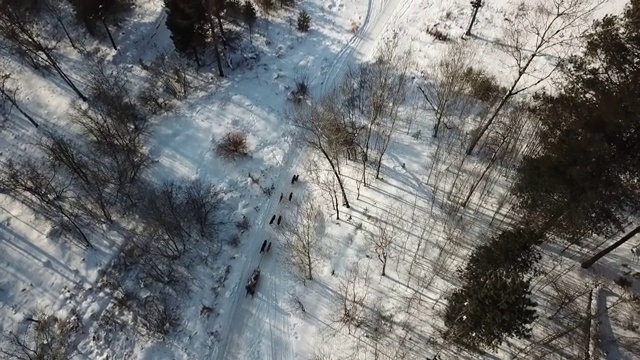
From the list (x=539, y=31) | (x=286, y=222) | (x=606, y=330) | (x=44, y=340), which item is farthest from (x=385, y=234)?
(x=539, y=31)

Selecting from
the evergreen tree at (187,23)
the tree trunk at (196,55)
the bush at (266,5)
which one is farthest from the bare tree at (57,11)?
the bush at (266,5)

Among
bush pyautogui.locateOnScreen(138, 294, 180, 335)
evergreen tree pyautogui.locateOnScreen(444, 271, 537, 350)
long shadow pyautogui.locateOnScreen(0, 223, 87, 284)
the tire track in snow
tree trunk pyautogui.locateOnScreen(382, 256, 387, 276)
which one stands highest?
the tire track in snow

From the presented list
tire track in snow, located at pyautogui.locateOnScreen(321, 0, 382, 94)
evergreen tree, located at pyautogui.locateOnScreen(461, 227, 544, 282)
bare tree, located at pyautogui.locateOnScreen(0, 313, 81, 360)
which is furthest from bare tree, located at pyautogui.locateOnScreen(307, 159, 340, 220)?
bare tree, located at pyautogui.locateOnScreen(0, 313, 81, 360)

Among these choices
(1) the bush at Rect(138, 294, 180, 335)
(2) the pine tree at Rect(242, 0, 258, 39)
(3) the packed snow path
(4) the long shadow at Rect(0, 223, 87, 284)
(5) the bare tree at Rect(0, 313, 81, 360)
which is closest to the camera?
(3) the packed snow path

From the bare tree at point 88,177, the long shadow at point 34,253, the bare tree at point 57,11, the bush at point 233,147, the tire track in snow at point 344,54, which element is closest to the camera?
the long shadow at point 34,253

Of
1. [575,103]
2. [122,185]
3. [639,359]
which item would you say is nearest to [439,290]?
[639,359]

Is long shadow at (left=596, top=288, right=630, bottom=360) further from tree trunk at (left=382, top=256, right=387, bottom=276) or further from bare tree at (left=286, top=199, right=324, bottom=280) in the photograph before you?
bare tree at (left=286, top=199, right=324, bottom=280)

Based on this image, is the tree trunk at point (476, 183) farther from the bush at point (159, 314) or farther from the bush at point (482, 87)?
the bush at point (159, 314)
